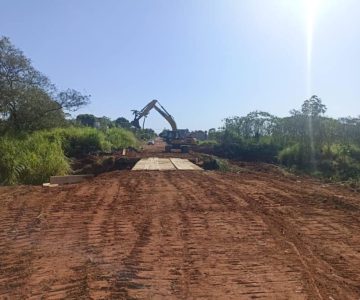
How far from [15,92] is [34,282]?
21074 mm

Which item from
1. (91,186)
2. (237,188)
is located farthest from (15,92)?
(237,188)

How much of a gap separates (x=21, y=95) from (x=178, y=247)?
20530mm

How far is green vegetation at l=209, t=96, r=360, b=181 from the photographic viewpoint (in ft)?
86.4

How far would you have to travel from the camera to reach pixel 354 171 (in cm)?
2445

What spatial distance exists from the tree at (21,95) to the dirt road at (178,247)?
14.6 m

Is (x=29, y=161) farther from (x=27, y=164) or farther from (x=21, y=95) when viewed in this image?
(x=21, y=95)

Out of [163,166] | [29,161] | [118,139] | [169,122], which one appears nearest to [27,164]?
[29,161]

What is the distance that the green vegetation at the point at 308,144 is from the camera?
26.3m

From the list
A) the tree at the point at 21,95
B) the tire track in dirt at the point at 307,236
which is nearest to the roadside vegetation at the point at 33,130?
the tree at the point at 21,95

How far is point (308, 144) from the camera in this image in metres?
30.1

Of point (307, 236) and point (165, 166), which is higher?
point (165, 166)

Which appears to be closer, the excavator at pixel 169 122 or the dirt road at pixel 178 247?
the dirt road at pixel 178 247

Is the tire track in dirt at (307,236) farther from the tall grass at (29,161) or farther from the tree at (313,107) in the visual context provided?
the tree at (313,107)

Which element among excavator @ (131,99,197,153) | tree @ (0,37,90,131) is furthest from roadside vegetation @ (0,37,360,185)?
excavator @ (131,99,197,153)
